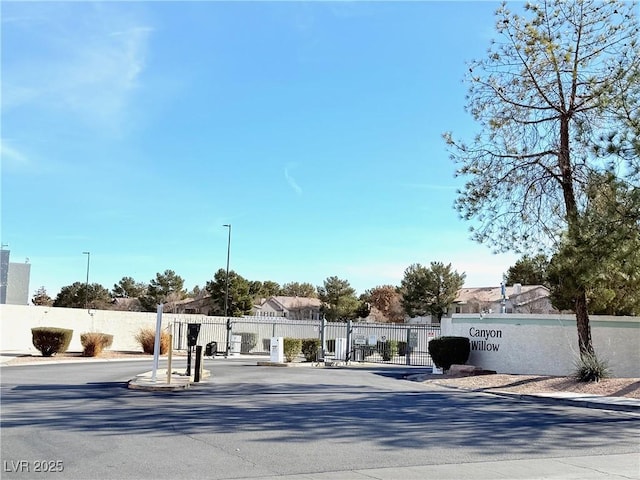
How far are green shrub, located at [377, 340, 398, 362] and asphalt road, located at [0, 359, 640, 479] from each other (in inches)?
795

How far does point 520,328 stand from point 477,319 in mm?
1964

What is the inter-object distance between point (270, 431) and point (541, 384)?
12236 millimetres

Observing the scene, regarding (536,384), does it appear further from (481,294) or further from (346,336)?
(481,294)

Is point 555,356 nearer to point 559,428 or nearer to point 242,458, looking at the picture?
point 559,428

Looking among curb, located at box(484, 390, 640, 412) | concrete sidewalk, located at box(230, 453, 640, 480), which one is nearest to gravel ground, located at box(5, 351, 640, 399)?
curb, located at box(484, 390, 640, 412)

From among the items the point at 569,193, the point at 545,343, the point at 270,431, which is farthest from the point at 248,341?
the point at 270,431

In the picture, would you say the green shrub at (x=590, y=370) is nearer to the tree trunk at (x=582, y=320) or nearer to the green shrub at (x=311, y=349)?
the tree trunk at (x=582, y=320)

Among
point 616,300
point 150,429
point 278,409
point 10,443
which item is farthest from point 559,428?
point 616,300

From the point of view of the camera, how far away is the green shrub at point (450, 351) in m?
25.3

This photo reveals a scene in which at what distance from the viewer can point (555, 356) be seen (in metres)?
23.7

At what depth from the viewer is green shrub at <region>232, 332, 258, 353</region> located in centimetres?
4456

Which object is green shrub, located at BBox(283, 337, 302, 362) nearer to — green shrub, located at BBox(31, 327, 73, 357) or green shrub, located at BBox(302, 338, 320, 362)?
green shrub, located at BBox(302, 338, 320, 362)

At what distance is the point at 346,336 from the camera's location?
4059cm

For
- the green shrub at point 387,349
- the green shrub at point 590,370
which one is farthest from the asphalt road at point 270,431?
the green shrub at point 387,349
